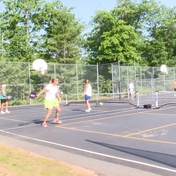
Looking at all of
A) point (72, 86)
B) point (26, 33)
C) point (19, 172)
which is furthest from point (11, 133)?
point (26, 33)

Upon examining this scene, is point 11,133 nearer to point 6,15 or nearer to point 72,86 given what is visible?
point 72,86

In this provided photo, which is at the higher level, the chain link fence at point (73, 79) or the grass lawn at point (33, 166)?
the chain link fence at point (73, 79)

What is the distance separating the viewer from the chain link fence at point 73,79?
22.8 metres

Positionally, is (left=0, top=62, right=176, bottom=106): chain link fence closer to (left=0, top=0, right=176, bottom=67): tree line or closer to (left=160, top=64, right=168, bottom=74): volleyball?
(left=160, top=64, right=168, bottom=74): volleyball

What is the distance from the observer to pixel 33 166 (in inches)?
228

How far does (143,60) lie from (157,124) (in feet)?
127

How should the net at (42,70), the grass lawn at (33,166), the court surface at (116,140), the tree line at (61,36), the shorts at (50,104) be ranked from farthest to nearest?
the tree line at (61,36), the net at (42,70), the shorts at (50,104), the court surface at (116,140), the grass lawn at (33,166)

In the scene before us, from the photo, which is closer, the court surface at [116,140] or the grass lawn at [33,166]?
the grass lawn at [33,166]

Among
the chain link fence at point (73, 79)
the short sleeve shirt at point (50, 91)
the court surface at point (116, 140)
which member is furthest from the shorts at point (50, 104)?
the chain link fence at point (73, 79)

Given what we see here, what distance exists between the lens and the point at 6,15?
117 feet

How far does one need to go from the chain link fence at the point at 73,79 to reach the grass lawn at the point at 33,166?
592 inches

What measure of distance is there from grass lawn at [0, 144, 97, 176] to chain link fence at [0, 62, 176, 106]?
49.4 ft

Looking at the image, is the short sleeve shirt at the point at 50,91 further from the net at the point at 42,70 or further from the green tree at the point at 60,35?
the green tree at the point at 60,35

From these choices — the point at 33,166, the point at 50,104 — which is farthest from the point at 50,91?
the point at 33,166
